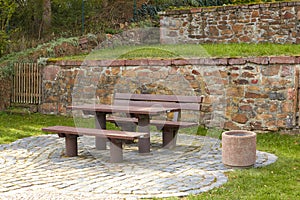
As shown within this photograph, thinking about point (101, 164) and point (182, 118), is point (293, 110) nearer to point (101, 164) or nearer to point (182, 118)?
point (182, 118)

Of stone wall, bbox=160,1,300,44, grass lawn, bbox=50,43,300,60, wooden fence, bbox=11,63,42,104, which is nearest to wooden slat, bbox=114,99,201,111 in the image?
grass lawn, bbox=50,43,300,60

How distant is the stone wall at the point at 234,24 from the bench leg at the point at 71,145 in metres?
6.58

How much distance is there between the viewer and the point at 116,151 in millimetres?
6203

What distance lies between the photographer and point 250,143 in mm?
5707

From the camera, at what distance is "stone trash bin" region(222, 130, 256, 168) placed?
223 inches

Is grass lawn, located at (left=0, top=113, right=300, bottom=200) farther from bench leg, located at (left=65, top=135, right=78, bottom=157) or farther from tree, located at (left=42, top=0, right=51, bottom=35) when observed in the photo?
tree, located at (left=42, top=0, right=51, bottom=35)

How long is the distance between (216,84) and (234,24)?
12.6ft

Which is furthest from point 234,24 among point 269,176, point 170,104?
point 269,176

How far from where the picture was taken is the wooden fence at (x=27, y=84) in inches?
439

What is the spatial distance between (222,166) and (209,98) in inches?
113

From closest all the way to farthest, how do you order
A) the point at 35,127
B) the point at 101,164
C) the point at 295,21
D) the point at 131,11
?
the point at 101,164, the point at 35,127, the point at 295,21, the point at 131,11

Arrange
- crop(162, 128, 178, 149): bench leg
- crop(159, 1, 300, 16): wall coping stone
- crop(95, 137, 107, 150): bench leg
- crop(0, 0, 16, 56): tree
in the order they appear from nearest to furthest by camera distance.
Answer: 1. crop(95, 137, 107, 150): bench leg
2. crop(162, 128, 178, 149): bench leg
3. crop(159, 1, 300, 16): wall coping stone
4. crop(0, 0, 16, 56): tree

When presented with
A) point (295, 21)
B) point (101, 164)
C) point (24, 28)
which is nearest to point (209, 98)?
point (101, 164)

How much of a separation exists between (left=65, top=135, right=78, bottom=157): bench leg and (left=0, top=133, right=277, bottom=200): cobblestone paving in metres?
0.12
